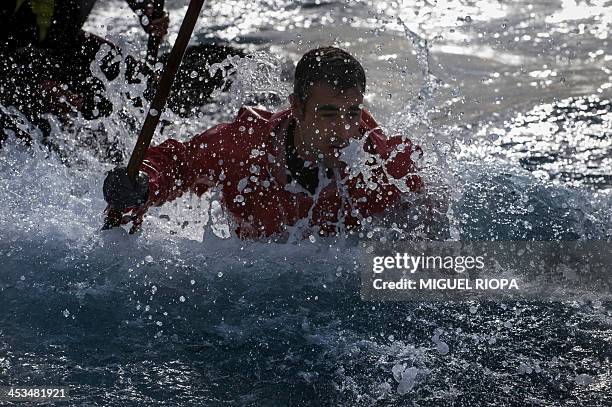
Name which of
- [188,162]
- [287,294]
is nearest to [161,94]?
[188,162]

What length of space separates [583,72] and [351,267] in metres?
3.35

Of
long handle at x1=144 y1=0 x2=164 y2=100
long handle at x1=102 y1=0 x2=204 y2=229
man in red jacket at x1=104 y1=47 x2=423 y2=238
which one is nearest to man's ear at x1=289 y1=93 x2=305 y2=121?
man in red jacket at x1=104 y1=47 x2=423 y2=238

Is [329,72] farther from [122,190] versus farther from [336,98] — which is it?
[122,190]

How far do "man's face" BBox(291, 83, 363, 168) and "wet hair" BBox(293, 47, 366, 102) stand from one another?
0.8 inches

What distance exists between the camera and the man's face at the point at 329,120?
3.53 m

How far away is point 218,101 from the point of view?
6086mm

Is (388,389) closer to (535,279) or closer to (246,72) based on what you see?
(535,279)

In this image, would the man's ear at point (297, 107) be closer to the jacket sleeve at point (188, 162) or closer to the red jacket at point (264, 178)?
the red jacket at point (264, 178)

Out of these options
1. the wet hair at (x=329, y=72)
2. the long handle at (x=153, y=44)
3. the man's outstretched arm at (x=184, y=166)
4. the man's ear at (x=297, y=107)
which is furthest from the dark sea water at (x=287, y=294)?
the wet hair at (x=329, y=72)

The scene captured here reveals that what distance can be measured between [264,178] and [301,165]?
0.48 ft

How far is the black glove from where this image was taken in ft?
11.3

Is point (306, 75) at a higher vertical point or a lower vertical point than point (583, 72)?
higher

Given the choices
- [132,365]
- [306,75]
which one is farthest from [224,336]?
[306,75]

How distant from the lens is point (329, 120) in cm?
354
